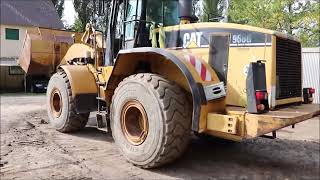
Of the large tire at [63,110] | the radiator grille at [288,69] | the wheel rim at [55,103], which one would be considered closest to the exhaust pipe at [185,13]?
the radiator grille at [288,69]

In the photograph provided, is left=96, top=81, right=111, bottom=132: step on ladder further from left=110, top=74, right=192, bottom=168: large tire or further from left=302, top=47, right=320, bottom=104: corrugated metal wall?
left=302, top=47, right=320, bottom=104: corrugated metal wall

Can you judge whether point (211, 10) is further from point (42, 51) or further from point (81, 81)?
point (42, 51)

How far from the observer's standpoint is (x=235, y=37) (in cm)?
521

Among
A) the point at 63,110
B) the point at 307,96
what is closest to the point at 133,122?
the point at 63,110

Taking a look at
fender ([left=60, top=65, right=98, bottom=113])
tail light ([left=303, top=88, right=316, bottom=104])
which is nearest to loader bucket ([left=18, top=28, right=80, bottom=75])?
fender ([left=60, top=65, right=98, bottom=113])

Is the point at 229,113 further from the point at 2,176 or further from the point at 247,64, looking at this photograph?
the point at 2,176

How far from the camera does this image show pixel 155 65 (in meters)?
5.90

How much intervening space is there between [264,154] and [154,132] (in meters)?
2.05

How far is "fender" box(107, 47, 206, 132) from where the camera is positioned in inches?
193

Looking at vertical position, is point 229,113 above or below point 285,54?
below

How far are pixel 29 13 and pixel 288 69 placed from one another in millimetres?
27582

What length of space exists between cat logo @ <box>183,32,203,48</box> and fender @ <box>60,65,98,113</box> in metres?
2.34

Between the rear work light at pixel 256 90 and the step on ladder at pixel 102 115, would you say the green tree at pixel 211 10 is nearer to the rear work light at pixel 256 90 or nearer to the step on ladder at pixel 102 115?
the rear work light at pixel 256 90

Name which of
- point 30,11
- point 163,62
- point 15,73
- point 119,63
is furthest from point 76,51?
point 30,11
